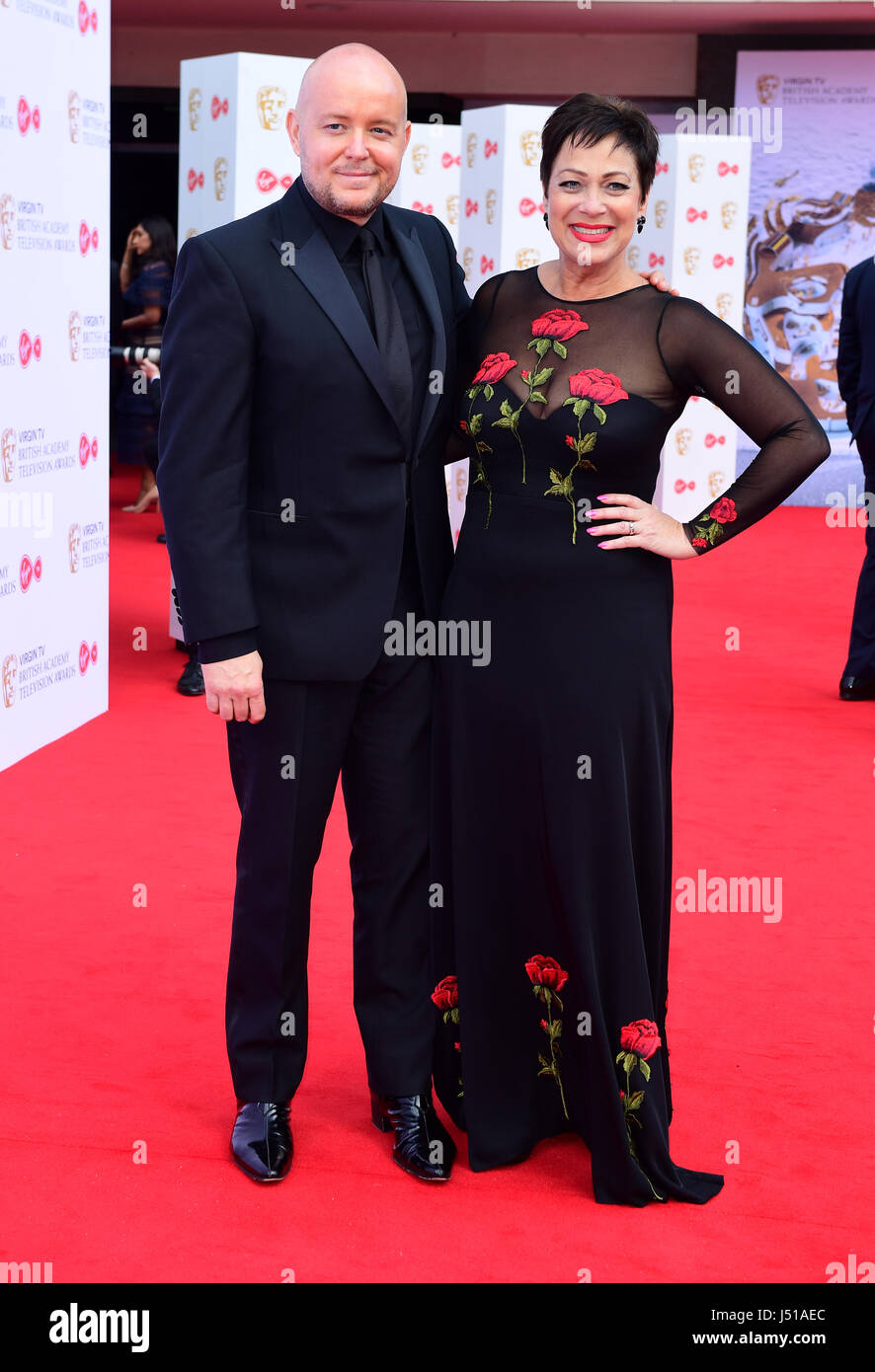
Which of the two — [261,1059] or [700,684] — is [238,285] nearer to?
[261,1059]

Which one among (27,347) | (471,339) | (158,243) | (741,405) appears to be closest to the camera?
(741,405)

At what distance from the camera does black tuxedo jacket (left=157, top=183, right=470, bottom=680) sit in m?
2.07

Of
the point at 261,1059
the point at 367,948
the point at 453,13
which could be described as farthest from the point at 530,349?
the point at 453,13

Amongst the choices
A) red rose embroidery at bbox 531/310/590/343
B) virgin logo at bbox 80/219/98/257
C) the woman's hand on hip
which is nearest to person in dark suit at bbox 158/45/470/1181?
red rose embroidery at bbox 531/310/590/343

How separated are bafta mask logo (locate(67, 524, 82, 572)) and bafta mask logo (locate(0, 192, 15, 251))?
2.97 feet

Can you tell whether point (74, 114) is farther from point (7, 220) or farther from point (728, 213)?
point (728, 213)

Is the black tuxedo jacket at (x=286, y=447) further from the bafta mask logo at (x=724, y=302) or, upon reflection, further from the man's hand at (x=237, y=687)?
the bafta mask logo at (x=724, y=302)


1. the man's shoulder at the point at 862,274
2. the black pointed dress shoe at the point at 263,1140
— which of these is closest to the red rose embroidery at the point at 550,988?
the black pointed dress shoe at the point at 263,1140

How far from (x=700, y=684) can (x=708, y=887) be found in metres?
2.20

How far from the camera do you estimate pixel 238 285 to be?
6.76ft

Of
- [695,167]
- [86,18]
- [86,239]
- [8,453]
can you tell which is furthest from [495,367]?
[695,167]

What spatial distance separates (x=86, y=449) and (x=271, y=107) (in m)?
1.35

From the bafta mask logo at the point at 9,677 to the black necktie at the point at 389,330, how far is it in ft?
8.51

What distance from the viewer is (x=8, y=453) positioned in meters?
4.38
